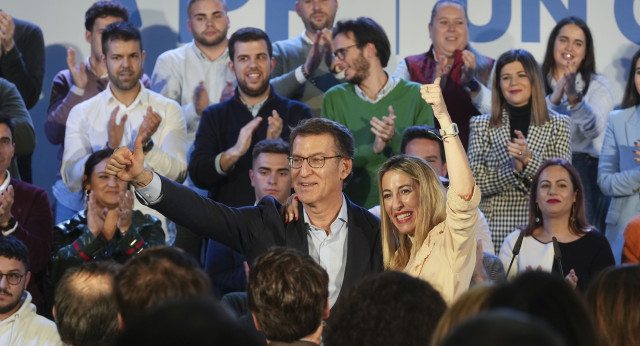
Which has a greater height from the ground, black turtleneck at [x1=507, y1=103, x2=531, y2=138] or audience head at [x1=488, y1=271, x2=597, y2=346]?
black turtleneck at [x1=507, y1=103, x2=531, y2=138]

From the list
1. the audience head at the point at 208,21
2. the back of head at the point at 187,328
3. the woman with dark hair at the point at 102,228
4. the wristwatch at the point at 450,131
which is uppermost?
the audience head at the point at 208,21

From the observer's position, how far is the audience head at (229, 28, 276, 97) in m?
5.67

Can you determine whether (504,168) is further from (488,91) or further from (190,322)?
(190,322)

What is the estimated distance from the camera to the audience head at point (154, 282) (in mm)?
2297

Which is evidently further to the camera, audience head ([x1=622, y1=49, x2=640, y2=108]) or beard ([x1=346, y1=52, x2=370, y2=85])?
audience head ([x1=622, y1=49, x2=640, y2=108])

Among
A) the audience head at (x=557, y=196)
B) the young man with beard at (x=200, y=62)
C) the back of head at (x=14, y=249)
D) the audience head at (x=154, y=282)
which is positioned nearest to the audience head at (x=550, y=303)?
the audience head at (x=154, y=282)

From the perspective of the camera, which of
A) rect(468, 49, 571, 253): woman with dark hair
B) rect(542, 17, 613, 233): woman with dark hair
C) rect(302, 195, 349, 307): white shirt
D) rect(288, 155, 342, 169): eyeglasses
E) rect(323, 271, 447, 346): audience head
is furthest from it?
rect(542, 17, 613, 233): woman with dark hair

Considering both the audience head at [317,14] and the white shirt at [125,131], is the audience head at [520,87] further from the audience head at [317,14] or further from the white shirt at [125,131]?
the white shirt at [125,131]

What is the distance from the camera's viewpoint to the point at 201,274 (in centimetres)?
238

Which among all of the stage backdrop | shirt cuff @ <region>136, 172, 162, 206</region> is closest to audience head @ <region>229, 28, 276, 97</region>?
the stage backdrop

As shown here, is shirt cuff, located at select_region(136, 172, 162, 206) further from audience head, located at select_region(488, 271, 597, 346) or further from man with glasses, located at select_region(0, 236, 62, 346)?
audience head, located at select_region(488, 271, 597, 346)

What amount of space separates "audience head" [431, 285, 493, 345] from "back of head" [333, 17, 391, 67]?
13.7ft

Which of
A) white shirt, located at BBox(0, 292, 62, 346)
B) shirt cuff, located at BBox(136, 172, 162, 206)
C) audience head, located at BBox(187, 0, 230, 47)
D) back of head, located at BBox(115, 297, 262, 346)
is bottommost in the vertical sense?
white shirt, located at BBox(0, 292, 62, 346)

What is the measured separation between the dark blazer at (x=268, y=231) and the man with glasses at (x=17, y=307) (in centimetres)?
91
